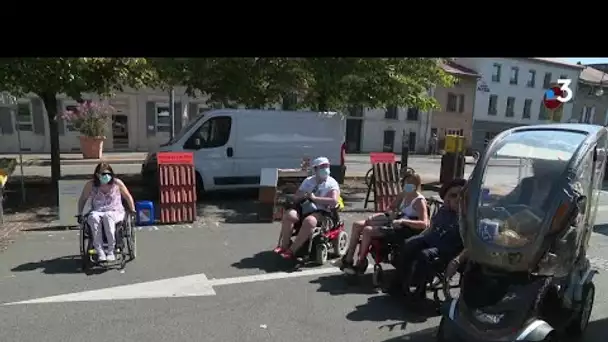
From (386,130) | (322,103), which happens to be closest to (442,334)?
(322,103)

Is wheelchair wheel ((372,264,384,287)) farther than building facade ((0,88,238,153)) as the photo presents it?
No

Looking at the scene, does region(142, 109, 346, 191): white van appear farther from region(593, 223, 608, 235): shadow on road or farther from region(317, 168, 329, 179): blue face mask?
region(593, 223, 608, 235): shadow on road

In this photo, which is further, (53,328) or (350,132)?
(350,132)

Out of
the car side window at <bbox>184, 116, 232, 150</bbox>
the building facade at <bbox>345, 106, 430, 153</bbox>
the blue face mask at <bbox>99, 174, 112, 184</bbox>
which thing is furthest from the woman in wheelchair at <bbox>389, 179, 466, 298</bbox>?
the building facade at <bbox>345, 106, 430, 153</bbox>

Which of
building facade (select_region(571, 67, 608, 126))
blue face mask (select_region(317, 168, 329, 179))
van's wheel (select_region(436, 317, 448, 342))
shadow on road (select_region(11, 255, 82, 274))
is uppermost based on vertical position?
A: building facade (select_region(571, 67, 608, 126))

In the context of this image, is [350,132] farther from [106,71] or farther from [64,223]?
[64,223]

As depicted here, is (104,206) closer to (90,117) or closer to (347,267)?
(347,267)

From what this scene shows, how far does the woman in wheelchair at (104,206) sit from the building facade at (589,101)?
141 ft

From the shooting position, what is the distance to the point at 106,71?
331 inches

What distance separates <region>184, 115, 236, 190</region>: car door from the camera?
903 centimetres

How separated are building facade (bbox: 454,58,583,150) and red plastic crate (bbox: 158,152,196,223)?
31192mm
